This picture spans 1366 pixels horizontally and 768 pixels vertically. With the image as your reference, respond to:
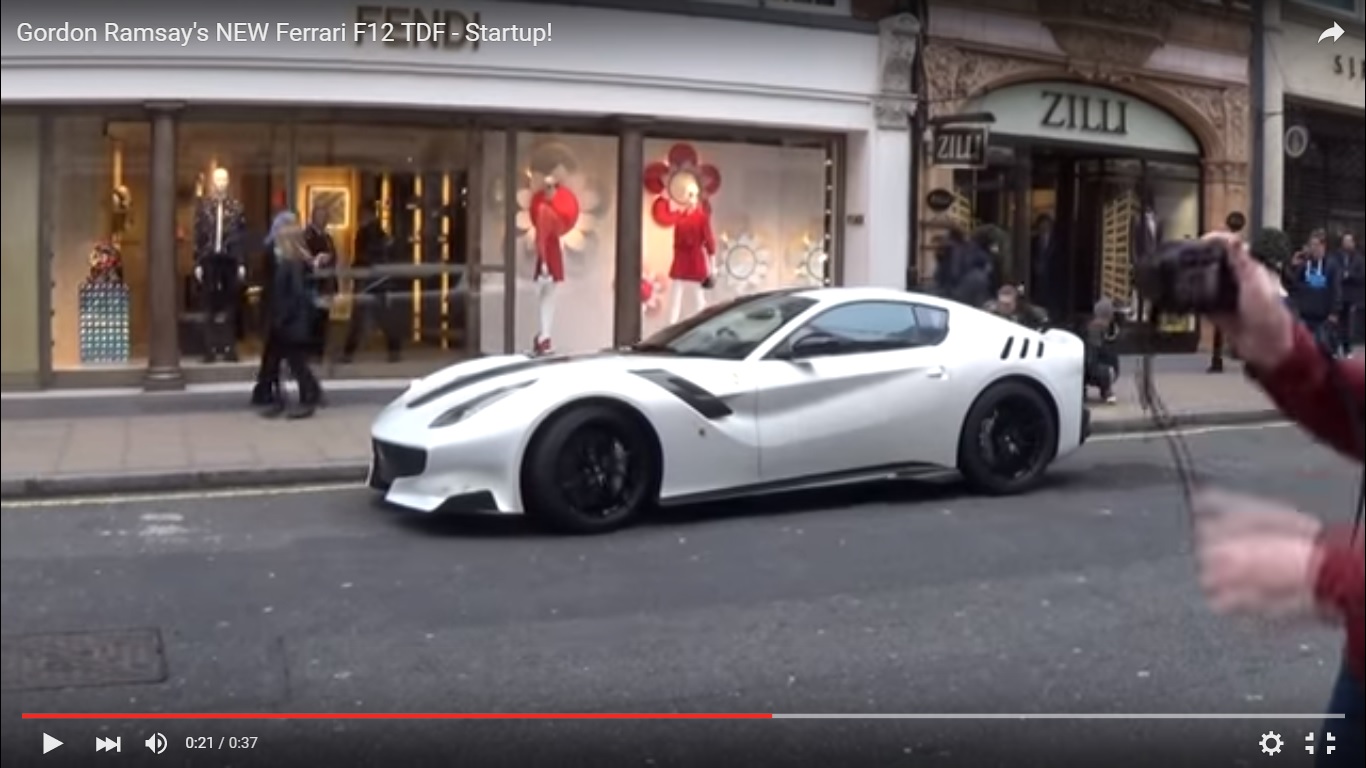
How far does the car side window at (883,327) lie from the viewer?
9.26 metres

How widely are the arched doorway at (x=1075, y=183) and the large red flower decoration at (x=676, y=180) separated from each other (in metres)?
1.15

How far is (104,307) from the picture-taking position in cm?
502

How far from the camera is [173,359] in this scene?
5105 millimetres

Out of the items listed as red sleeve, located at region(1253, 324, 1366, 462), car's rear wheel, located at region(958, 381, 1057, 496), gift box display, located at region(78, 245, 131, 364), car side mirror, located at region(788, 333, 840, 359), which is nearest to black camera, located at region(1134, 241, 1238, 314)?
red sleeve, located at region(1253, 324, 1366, 462)

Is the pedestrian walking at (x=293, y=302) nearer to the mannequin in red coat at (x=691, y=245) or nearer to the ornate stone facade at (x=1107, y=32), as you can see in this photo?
the mannequin in red coat at (x=691, y=245)

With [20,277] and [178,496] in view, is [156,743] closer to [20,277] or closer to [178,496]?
[20,277]

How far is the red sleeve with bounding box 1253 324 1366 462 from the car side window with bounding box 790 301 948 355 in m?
7.28

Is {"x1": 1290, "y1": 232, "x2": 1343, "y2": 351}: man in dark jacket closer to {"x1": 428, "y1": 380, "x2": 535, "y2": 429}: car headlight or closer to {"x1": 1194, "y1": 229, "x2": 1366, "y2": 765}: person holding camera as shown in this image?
{"x1": 1194, "y1": 229, "x2": 1366, "y2": 765}: person holding camera

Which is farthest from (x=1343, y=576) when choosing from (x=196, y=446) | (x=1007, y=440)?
(x=1007, y=440)

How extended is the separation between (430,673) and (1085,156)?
11.3 ft

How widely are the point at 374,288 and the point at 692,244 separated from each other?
100 cm

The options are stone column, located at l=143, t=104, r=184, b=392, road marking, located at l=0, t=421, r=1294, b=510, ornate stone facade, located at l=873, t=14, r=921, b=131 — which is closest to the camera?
stone column, located at l=143, t=104, r=184, b=392

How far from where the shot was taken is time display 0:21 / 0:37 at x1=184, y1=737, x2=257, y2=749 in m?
4.95

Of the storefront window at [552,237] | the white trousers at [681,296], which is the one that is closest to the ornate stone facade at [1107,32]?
the white trousers at [681,296]
